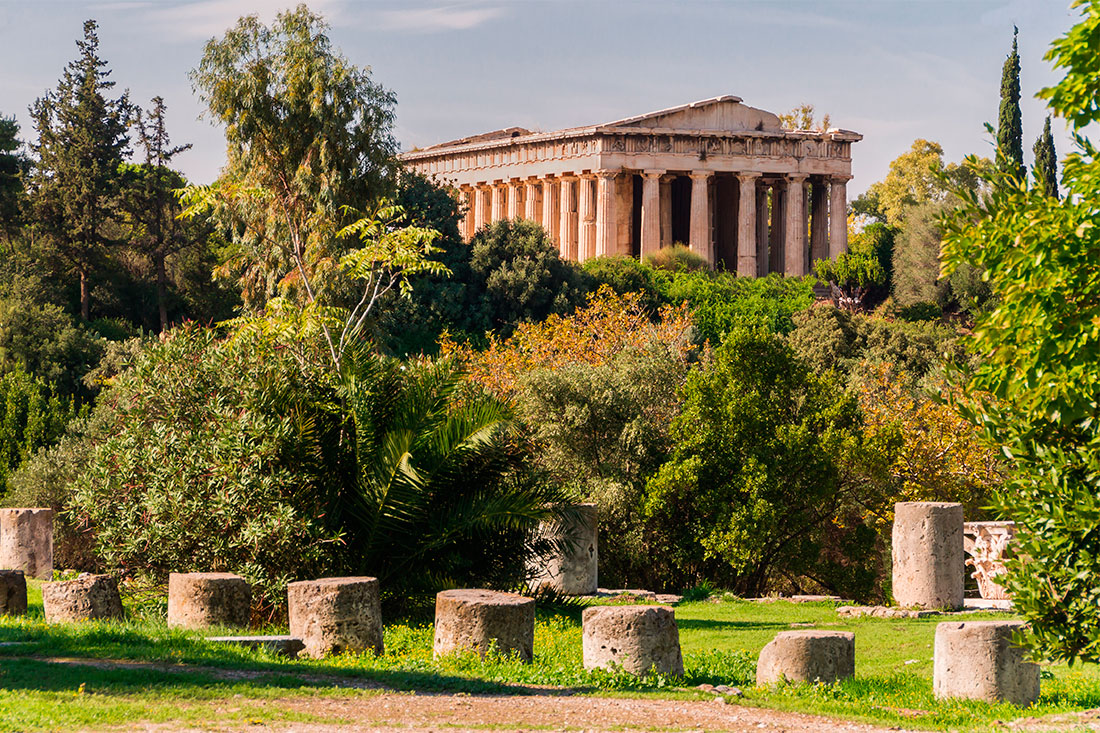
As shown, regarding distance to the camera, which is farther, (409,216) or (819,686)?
(409,216)

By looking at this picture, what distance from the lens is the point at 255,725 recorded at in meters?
9.11

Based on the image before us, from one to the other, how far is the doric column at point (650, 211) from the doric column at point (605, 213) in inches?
67.9

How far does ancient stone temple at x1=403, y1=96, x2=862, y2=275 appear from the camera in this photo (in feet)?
218

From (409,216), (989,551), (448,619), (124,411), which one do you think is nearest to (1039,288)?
(448,619)

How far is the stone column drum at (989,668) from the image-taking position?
40.0 ft

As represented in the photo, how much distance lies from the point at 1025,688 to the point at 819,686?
6.23 ft

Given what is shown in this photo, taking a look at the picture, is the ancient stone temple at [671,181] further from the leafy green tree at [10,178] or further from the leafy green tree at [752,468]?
the leafy green tree at [752,468]

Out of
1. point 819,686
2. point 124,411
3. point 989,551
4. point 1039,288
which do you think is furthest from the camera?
point 989,551

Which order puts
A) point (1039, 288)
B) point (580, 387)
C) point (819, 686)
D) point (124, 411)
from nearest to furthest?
point (1039, 288) < point (819, 686) < point (124, 411) < point (580, 387)

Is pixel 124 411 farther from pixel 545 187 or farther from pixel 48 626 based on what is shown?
pixel 545 187

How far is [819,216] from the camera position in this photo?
7075cm

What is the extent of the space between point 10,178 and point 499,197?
2929 centimetres

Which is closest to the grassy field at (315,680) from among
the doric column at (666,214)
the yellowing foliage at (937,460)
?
the yellowing foliage at (937,460)

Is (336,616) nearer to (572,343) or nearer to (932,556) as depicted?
(932,556)
